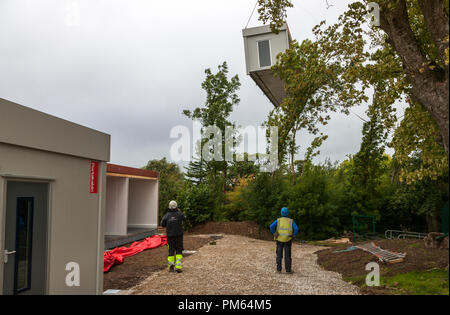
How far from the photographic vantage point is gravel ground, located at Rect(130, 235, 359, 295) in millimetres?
6797

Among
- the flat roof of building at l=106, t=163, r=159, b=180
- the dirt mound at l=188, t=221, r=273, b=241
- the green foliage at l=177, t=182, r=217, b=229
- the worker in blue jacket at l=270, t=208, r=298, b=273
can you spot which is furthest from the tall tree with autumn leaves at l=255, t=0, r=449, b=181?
the green foliage at l=177, t=182, r=217, b=229

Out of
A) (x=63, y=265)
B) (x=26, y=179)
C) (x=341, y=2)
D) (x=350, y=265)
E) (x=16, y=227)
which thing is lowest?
(x=350, y=265)

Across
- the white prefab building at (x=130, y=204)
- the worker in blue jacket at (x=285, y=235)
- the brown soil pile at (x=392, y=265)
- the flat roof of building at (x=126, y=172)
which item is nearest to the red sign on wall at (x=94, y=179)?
the worker in blue jacket at (x=285, y=235)

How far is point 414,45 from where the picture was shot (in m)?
6.93

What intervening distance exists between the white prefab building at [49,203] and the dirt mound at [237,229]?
11900 mm

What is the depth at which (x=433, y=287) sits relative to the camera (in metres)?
5.89

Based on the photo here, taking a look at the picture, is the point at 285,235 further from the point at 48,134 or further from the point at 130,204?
the point at 130,204

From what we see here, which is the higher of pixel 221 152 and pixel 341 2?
pixel 341 2

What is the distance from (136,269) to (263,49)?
477 inches

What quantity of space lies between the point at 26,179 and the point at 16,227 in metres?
0.72

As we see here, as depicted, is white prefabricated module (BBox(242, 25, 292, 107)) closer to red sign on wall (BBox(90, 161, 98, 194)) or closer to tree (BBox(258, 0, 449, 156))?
tree (BBox(258, 0, 449, 156))
